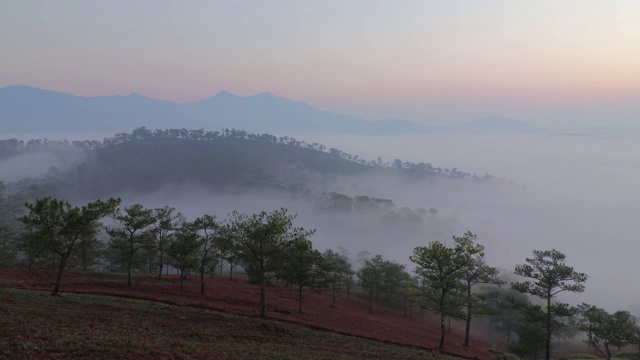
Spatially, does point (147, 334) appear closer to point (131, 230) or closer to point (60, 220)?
point (60, 220)

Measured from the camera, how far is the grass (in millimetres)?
22875

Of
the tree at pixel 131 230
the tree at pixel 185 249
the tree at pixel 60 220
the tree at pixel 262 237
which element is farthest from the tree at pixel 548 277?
the tree at pixel 131 230

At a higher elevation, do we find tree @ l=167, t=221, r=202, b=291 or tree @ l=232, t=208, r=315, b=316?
tree @ l=232, t=208, r=315, b=316

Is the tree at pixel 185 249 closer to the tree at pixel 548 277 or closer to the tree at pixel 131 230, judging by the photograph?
the tree at pixel 131 230

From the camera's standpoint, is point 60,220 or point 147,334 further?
point 60,220

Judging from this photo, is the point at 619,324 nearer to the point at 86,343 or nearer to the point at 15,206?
the point at 86,343

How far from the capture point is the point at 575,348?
292ft

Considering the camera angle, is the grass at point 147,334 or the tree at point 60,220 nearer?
the grass at point 147,334

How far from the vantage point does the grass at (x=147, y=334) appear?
2288cm

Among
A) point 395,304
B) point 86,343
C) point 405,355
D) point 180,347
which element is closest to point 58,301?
point 86,343

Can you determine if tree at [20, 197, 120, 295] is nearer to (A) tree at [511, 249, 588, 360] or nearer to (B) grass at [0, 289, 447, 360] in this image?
(B) grass at [0, 289, 447, 360]

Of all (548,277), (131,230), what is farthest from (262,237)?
(548,277)

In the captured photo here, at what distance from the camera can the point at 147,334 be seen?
29.0 meters

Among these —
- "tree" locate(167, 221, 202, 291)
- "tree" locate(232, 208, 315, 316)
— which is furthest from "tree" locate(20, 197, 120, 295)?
"tree" locate(167, 221, 202, 291)
